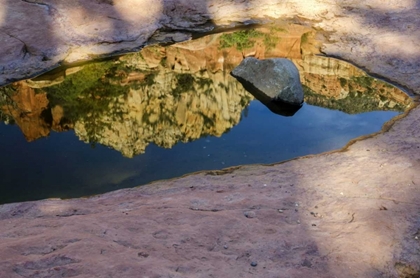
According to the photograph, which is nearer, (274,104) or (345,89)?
(274,104)

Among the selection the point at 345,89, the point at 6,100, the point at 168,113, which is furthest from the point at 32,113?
the point at 345,89

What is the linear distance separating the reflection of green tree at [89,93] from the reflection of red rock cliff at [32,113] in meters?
0.12

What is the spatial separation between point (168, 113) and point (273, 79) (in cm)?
144

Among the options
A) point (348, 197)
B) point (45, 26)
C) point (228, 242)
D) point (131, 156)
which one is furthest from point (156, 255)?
point (45, 26)

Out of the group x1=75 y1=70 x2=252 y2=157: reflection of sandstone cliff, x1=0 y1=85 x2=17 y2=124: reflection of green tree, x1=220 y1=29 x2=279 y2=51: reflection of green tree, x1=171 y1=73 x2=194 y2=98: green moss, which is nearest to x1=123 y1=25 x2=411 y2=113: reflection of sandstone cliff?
x1=220 y1=29 x2=279 y2=51: reflection of green tree

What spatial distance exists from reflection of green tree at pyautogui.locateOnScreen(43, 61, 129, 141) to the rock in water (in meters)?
1.63

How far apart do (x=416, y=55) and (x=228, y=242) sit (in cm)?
513

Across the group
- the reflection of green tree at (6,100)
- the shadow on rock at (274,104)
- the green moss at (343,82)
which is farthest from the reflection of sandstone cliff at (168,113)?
the green moss at (343,82)

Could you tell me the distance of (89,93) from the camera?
24.0 feet

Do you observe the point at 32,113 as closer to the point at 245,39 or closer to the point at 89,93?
the point at 89,93

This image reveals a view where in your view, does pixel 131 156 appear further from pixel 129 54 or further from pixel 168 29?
pixel 168 29

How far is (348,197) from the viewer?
4.47 m

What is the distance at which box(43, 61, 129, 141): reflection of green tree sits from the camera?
22.5ft

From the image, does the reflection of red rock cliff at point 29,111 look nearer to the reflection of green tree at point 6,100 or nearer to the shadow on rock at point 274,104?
the reflection of green tree at point 6,100
